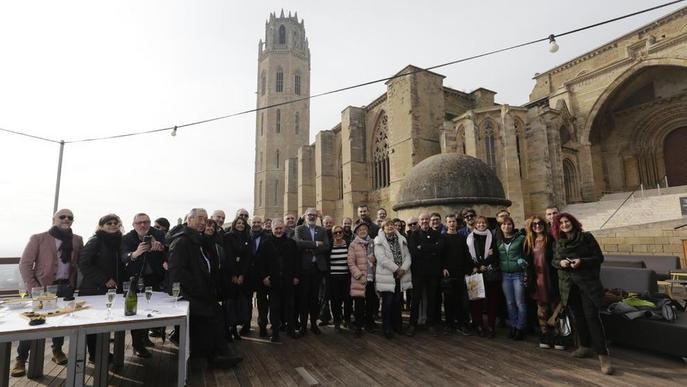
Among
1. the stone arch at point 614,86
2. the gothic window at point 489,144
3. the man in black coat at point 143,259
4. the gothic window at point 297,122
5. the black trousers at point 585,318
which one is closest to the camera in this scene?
the black trousers at point 585,318

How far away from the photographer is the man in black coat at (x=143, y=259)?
13.2ft

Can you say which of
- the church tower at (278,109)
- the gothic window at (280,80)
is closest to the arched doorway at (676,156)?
the church tower at (278,109)

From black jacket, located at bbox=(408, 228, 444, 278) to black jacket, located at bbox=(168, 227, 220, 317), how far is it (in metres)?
3.05

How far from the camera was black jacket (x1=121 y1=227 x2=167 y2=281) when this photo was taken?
4195mm

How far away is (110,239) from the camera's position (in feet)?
13.0

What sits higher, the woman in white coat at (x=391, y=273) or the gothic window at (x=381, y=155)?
the gothic window at (x=381, y=155)

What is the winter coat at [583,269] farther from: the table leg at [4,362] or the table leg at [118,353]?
the table leg at [4,362]

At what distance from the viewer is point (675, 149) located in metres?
19.9

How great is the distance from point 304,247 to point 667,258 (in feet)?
27.0

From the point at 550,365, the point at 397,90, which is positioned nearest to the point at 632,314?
the point at 550,365

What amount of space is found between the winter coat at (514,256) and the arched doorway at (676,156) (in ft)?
77.0

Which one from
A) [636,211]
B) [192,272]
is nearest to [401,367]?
[192,272]

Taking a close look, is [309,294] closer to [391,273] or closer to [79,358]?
[391,273]

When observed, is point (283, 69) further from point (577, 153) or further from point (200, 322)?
point (200, 322)
